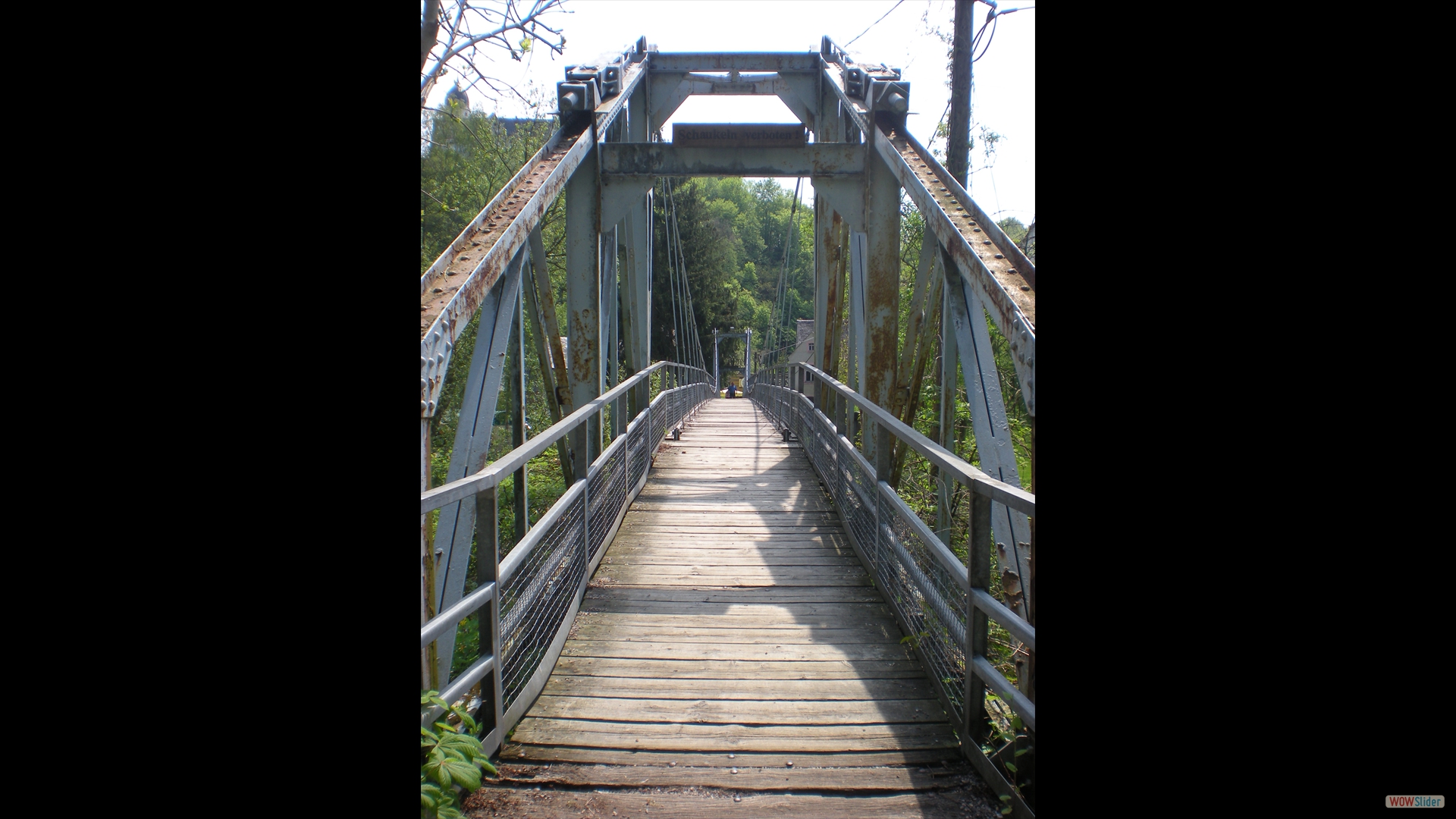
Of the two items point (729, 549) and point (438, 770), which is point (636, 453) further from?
point (438, 770)

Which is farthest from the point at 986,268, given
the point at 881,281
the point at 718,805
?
the point at 881,281

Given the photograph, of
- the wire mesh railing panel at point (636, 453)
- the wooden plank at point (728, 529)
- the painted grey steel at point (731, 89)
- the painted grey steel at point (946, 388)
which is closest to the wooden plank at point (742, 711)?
the painted grey steel at point (946, 388)

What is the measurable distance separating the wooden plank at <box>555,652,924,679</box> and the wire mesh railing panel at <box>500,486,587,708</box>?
22cm

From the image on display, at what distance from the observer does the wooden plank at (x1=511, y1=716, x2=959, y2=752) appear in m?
2.70

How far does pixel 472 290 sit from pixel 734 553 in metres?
2.65

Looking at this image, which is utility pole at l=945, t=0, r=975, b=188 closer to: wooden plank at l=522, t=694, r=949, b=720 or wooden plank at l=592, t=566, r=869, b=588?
wooden plank at l=592, t=566, r=869, b=588

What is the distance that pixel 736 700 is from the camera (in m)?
3.05

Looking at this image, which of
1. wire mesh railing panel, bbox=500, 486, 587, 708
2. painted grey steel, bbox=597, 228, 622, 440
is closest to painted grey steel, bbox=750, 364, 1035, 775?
wire mesh railing panel, bbox=500, 486, 587, 708

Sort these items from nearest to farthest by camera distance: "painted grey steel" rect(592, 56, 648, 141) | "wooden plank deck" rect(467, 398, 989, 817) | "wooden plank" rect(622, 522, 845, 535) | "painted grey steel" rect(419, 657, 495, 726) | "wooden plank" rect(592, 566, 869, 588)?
1. "painted grey steel" rect(419, 657, 495, 726)
2. "wooden plank deck" rect(467, 398, 989, 817)
3. "wooden plank" rect(592, 566, 869, 588)
4. "wooden plank" rect(622, 522, 845, 535)
5. "painted grey steel" rect(592, 56, 648, 141)

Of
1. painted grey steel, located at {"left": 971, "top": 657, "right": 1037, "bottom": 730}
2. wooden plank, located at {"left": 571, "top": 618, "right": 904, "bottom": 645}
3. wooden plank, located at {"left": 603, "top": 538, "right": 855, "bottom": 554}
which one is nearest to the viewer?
painted grey steel, located at {"left": 971, "top": 657, "right": 1037, "bottom": 730}

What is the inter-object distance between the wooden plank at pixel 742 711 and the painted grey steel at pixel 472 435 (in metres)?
0.50

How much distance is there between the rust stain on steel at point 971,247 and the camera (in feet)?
9.18
